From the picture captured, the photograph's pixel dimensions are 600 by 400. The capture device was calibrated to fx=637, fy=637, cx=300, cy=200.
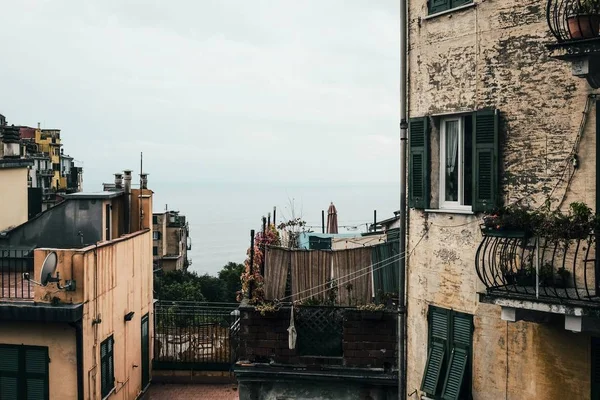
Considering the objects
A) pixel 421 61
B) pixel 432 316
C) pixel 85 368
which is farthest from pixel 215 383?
pixel 421 61

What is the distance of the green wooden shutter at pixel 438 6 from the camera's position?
34.1ft

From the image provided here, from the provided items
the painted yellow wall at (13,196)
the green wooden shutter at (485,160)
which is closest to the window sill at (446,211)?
the green wooden shutter at (485,160)

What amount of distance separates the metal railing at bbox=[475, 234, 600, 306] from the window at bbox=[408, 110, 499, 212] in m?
0.86

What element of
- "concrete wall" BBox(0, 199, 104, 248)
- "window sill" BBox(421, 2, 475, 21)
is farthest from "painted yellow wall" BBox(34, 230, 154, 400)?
"window sill" BBox(421, 2, 475, 21)

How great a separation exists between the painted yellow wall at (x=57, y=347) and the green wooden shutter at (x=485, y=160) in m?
11.1

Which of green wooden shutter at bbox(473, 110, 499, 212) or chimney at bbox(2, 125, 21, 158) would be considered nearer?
green wooden shutter at bbox(473, 110, 499, 212)

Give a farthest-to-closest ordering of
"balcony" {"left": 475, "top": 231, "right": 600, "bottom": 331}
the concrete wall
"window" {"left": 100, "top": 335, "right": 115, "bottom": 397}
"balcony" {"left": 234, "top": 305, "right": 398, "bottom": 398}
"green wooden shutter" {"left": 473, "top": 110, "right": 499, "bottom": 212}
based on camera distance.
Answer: the concrete wall → "window" {"left": 100, "top": 335, "right": 115, "bottom": 397} → "balcony" {"left": 234, "top": 305, "right": 398, "bottom": 398} → "green wooden shutter" {"left": 473, "top": 110, "right": 499, "bottom": 212} → "balcony" {"left": 475, "top": 231, "right": 600, "bottom": 331}

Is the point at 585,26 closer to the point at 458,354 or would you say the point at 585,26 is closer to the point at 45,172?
the point at 458,354

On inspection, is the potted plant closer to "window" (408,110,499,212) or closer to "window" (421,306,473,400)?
"window" (408,110,499,212)

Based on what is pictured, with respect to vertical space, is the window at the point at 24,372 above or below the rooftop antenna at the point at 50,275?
below

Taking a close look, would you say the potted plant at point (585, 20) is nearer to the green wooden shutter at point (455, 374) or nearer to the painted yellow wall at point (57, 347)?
the green wooden shutter at point (455, 374)

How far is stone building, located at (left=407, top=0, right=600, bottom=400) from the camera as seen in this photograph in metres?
8.51

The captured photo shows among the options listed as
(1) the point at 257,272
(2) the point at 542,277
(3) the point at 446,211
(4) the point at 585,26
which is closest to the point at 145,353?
(1) the point at 257,272

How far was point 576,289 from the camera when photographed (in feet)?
25.9
